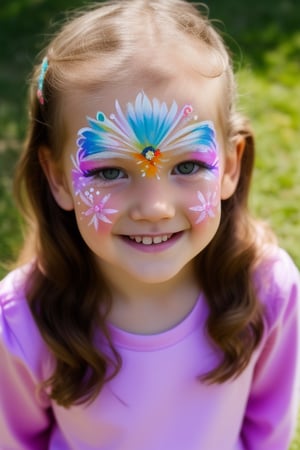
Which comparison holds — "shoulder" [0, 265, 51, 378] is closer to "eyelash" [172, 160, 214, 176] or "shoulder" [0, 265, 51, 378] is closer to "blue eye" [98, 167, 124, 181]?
"blue eye" [98, 167, 124, 181]

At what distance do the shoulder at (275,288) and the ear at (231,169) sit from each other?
0.96 feet

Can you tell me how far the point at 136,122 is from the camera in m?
2.12

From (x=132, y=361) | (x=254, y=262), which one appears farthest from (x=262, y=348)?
(x=132, y=361)

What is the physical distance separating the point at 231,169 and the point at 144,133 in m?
0.40

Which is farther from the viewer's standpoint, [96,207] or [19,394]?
[19,394]

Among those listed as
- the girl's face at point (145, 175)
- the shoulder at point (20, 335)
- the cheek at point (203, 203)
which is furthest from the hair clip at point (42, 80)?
the shoulder at point (20, 335)

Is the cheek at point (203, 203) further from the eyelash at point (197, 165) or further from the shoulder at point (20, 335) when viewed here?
the shoulder at point (20, 335)

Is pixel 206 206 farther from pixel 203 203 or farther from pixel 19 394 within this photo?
pixel 19 394

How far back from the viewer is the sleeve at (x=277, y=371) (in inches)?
102

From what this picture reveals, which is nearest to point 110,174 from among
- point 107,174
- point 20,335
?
point 107,174

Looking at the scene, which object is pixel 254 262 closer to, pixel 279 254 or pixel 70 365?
pixel 279 254

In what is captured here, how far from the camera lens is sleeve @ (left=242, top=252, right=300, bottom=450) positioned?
102 inches

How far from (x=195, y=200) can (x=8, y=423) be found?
3.43 feet

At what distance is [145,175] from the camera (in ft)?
7.02
